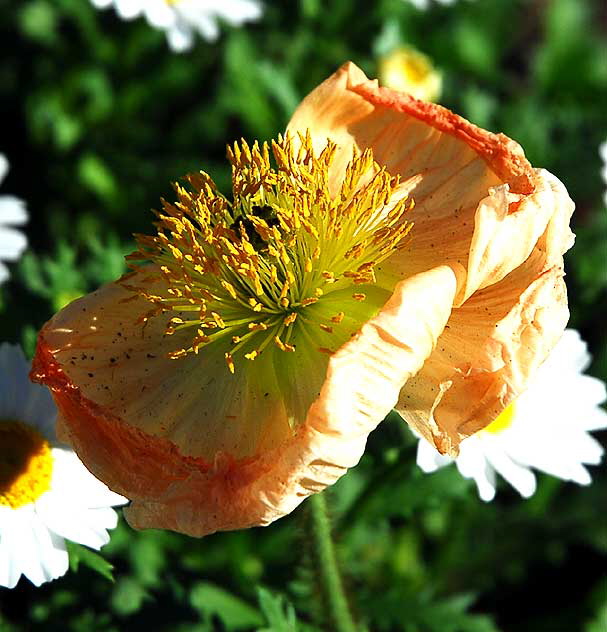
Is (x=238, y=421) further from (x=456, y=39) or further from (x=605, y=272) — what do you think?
(x=456, y=39)

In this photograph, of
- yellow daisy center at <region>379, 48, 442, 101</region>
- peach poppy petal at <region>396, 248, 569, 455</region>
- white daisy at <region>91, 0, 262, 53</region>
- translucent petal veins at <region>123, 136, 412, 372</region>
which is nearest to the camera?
peach poppy petal at <region>396, 248, 569, 455</region>

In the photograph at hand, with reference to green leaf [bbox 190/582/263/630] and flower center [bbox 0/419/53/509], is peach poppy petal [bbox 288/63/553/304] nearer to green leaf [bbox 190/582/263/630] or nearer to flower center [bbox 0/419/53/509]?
flower center [bbox 0/419/53/509]

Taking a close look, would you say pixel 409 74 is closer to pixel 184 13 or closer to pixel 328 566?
pixel 184 13

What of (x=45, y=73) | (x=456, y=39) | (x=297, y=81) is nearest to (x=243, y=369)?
(x=297, y=81)

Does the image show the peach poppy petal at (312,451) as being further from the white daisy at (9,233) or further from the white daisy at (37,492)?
the white daisy at (9,233)

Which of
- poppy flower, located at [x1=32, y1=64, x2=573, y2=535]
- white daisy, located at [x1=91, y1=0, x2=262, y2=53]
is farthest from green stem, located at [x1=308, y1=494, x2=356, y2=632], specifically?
white daisy, located at [x1=91, y1=0, x2=262, y2=53]
